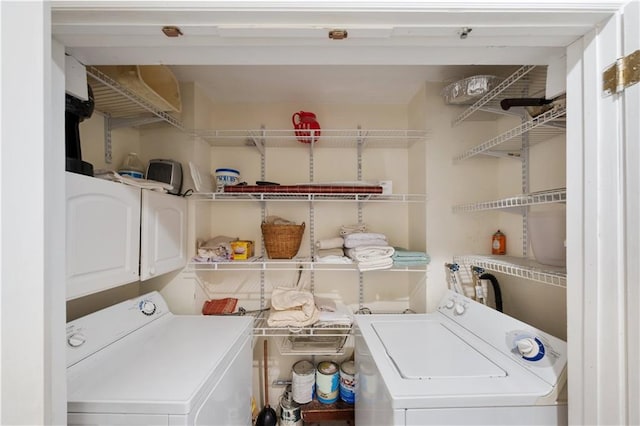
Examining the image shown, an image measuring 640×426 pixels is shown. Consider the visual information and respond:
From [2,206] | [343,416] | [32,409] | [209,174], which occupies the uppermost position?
[209,174]

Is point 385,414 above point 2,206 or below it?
below

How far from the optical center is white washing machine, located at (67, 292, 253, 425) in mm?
805

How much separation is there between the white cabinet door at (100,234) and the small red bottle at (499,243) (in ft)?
6.47

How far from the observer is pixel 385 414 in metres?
0.90

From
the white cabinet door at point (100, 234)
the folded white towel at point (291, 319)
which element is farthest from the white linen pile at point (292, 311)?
the white cabinet door at point (100, 234)

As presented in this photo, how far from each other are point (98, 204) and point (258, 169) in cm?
102

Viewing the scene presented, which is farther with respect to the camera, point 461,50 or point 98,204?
point 98,204

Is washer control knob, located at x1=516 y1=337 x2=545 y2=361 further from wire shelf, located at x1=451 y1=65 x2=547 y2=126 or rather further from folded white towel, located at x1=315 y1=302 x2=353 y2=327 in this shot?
wire shelf, located at x1=451 y1=65 x2=547 y2=126

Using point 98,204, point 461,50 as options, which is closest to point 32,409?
point 98,204

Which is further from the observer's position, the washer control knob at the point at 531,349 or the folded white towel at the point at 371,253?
the folded white towel at the point at 371,253

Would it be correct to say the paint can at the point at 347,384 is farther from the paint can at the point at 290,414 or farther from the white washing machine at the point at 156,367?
the white washing machine at the point at 156,367

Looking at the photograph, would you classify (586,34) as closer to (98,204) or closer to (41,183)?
(41,183)

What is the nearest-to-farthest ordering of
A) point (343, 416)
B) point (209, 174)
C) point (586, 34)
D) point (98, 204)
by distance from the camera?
point (586, 34) → point (98, 204) → point (343, 416) → point (209, 174)

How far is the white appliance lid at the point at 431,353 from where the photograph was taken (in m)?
0.92
